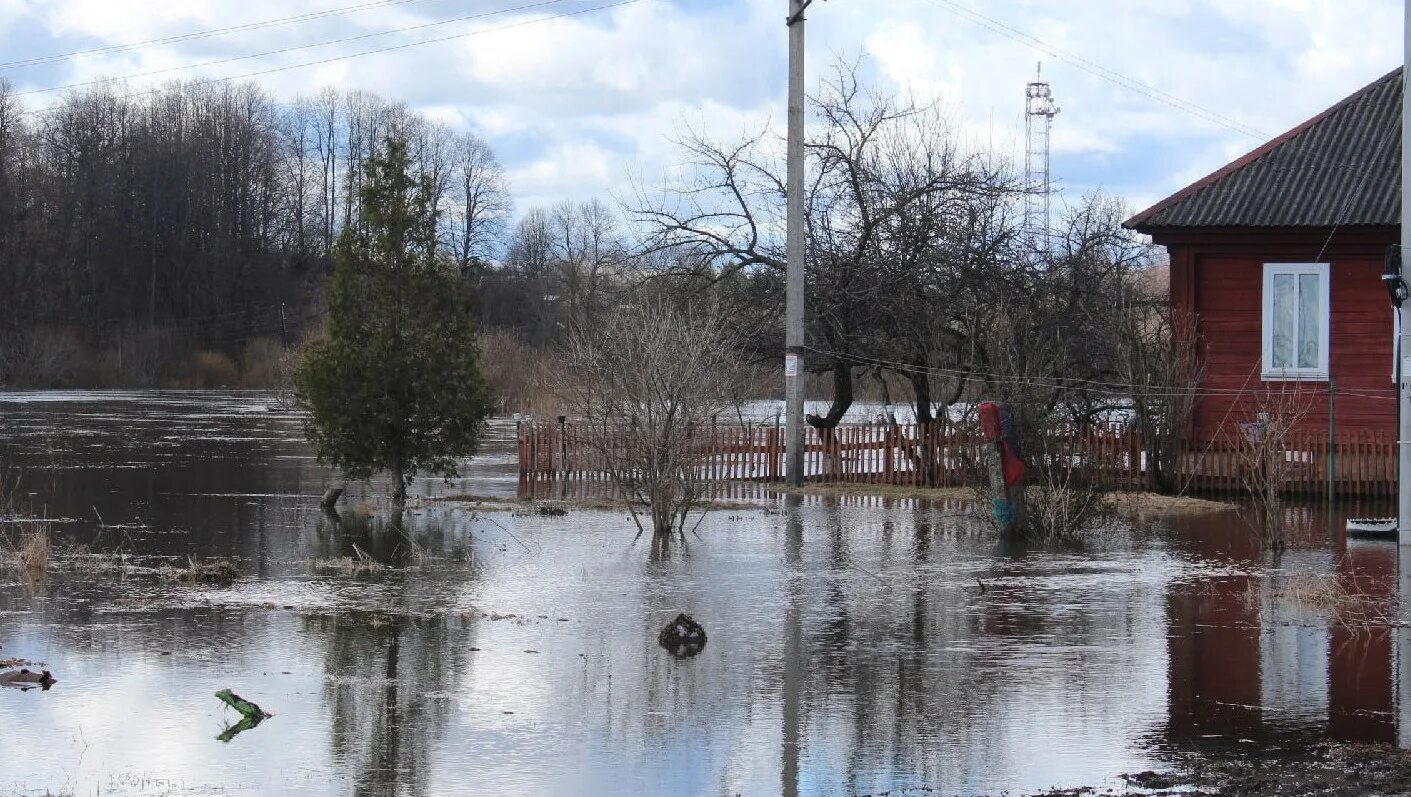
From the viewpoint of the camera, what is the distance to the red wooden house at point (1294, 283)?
84.6ft

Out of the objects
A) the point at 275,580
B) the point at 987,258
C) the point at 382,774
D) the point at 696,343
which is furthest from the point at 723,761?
the point at 987,258

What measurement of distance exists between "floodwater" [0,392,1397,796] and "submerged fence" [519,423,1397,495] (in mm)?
5485

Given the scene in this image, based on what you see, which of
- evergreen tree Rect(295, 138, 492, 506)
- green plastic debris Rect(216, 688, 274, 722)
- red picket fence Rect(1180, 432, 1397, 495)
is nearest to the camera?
green plastic debris Rect(216, 688, 274, 722)

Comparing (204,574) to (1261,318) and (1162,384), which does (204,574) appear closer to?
(1162,384)

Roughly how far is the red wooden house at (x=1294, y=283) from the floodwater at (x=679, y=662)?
25.2 ft

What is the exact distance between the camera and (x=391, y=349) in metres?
23.0

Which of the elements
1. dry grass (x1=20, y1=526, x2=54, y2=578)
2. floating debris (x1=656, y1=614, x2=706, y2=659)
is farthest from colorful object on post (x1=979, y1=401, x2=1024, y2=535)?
dry grass (x1=20, y1=526, x2=54, y2=578)

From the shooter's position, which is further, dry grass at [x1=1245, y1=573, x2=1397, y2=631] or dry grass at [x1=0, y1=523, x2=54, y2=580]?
dry grass at [x1=0, y1=523, x2=54, y2=580]

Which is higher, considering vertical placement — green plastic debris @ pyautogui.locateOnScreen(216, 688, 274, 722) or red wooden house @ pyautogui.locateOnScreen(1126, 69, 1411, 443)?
red wooden house @ pyautogui.locateOnScreen(1126, 69, 1411, 443)

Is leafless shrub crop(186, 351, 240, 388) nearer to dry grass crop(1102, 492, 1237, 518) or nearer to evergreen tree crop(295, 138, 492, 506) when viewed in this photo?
evergreen tree crop(295, 138, 492, 506)

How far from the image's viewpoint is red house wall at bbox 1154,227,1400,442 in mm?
25828

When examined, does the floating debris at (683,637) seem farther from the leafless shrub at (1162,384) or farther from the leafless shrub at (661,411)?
the leafless shrub at (1162,384)

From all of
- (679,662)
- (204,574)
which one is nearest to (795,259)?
(204,574)

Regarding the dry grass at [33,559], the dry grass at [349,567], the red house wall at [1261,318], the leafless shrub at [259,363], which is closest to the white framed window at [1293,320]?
the red house wall at [1261,318]
